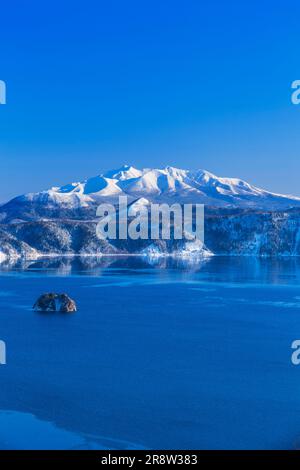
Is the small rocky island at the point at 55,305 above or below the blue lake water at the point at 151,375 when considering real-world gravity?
above

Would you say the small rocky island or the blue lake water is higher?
the small rocky island

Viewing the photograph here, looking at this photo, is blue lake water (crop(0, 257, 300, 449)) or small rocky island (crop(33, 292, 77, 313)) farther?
small rocky island (crop(33, 292, 77, 313))

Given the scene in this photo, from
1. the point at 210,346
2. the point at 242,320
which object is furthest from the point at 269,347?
the point at 242,320

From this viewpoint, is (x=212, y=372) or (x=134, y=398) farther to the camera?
(x=212, y=372)

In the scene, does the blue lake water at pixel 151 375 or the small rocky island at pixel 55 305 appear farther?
the small rocky island at pixel 55 305

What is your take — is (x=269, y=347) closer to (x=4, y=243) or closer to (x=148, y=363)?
(x=148, y=363)

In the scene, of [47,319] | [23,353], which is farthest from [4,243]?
[23,353]

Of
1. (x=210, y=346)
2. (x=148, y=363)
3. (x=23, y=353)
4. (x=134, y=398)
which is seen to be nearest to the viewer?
(x=134, y=398)
